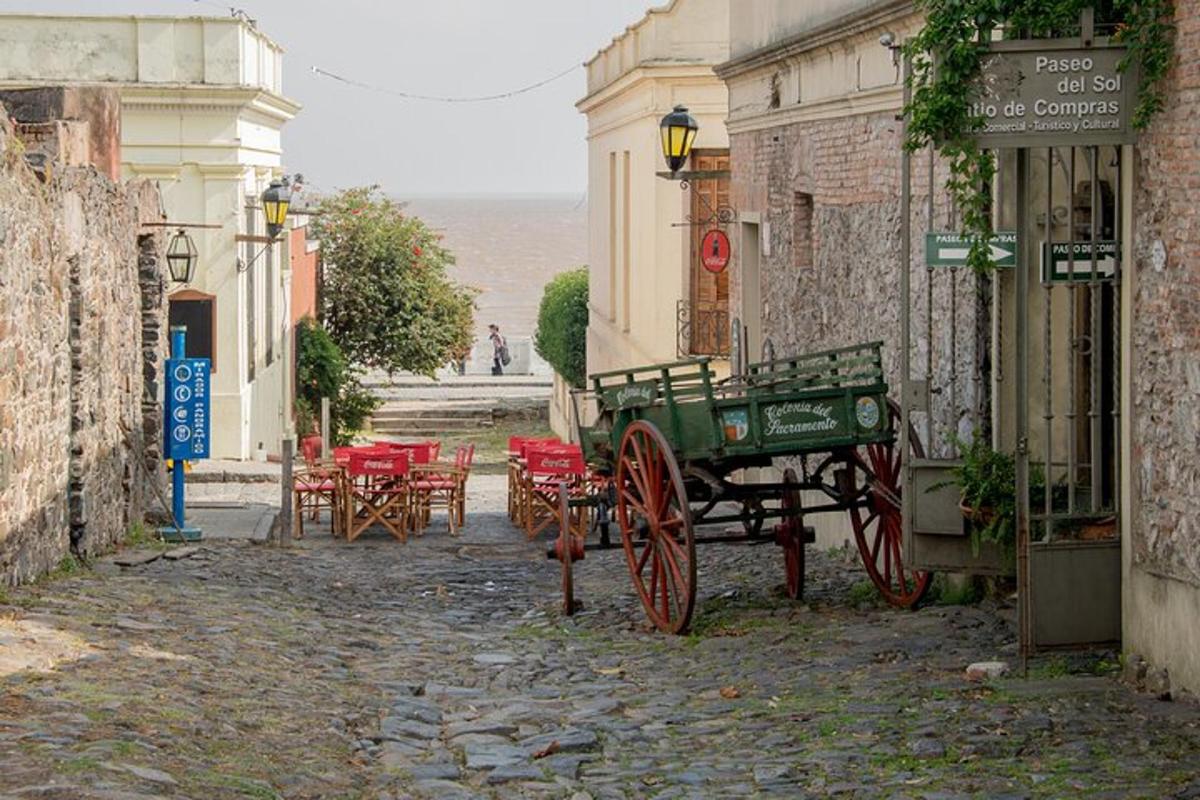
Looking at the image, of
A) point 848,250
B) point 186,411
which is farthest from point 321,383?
point 848,250

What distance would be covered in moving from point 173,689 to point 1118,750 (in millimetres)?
4587

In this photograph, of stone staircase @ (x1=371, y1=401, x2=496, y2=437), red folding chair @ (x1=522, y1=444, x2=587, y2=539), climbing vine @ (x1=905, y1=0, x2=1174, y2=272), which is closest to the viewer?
climbing vine @ (x1=905, y1=0, x2=1174, y2=272)

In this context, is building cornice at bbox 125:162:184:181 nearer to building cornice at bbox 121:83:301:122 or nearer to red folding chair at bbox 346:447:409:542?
building cornice at bbox 121:83:301:122

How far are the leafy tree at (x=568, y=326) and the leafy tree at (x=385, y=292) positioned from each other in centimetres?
196

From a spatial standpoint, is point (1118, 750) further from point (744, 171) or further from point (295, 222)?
point (295, 222)

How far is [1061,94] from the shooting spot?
976 cm

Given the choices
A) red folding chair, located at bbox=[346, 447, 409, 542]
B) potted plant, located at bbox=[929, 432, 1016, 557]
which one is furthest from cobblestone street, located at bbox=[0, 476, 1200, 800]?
red folding chair, located at bbox=[346, 447, 409, 542]

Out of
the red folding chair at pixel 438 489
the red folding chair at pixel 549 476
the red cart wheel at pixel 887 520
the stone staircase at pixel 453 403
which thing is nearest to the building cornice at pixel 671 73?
the red folding chair at pixel 549 476

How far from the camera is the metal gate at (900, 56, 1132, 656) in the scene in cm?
1026

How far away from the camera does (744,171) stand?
20.0 metres

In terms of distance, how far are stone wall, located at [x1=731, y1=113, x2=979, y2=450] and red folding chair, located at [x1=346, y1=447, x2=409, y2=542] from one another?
149 inches

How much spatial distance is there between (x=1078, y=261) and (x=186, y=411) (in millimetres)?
10106

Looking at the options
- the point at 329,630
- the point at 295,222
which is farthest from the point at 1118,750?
the point at 295,222

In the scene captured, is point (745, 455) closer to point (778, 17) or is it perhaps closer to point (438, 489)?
point (778, 17)
